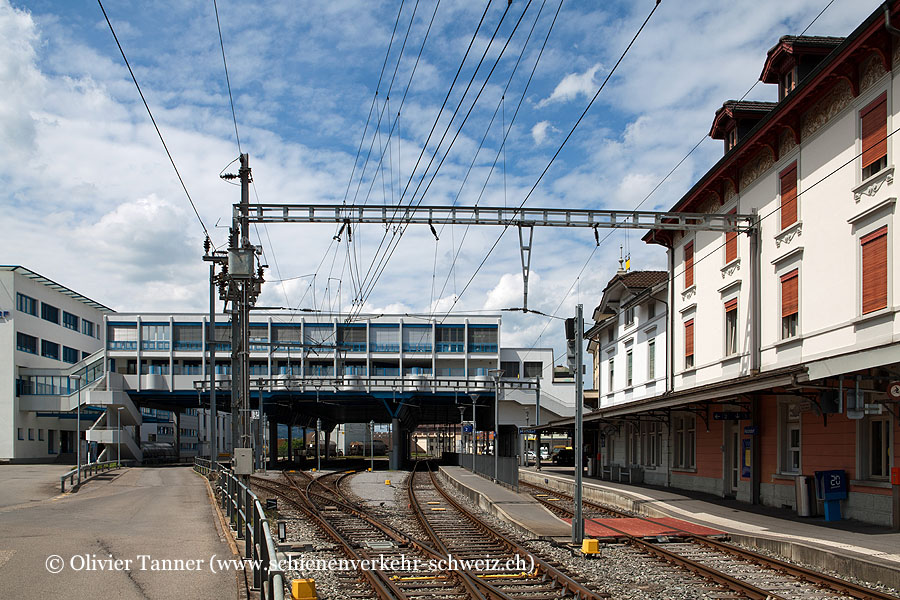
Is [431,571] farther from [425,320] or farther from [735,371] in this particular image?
[425,320]

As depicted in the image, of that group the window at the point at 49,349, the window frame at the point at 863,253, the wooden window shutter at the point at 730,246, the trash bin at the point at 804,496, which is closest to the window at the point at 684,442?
the wooden window shutter at the point at 730,246

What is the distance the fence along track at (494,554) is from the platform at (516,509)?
2.73 ft

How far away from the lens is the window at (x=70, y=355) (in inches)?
2667

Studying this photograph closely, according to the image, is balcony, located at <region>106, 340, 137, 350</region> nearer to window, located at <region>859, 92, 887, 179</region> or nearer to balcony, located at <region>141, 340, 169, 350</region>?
balcony, located at <region>141, 340, 169, 350</region>

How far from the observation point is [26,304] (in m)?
59.0

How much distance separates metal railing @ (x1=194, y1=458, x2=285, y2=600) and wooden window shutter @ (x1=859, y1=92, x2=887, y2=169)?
13579 millimetres

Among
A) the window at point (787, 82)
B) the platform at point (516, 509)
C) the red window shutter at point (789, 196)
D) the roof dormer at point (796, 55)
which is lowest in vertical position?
the platform at point (516, 509)

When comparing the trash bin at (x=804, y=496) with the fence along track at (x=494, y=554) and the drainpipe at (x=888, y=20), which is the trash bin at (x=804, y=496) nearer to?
the fence along track at (x=494, y=554)

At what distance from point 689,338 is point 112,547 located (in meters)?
19.5

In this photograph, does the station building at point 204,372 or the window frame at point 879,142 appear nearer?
the window frame at point 879,142

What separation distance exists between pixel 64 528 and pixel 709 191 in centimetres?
1999

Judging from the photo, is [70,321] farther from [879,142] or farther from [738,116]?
[879,142]

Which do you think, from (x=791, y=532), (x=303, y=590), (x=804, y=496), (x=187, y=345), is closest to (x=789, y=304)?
(x=804, y=496)

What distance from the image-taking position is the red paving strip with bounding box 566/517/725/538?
17.2 m
